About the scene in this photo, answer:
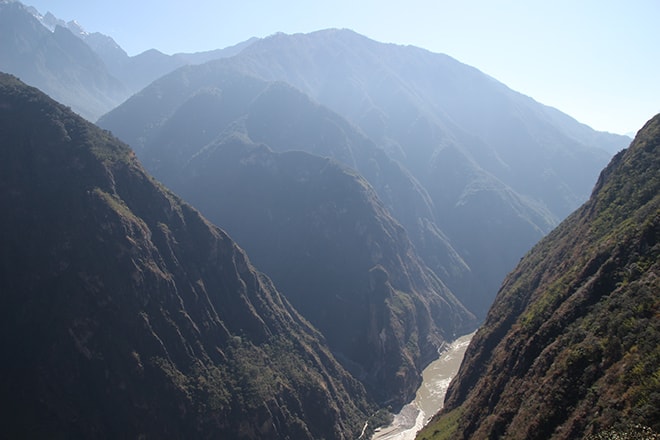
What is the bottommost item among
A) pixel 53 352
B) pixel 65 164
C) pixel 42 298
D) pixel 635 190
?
pixel 53 352

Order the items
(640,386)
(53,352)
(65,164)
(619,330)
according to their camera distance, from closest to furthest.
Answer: (640,386)
(619,330)
(53,352)
(65,164)

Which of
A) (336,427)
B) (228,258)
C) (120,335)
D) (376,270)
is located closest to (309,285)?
(376,270)

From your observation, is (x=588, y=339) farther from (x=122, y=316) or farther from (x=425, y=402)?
(x=425, y=402)

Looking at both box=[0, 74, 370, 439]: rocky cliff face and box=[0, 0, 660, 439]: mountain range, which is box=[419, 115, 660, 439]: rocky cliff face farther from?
box=[0, 74, 370, 439]: rocky cliff face

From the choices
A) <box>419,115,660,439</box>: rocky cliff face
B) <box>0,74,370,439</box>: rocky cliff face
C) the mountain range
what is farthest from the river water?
<box>419,115,660,439</box>: rocky cliff face

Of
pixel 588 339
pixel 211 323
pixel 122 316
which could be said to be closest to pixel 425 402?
pixel 211 323

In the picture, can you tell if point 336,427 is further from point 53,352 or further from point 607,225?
point 607,225
